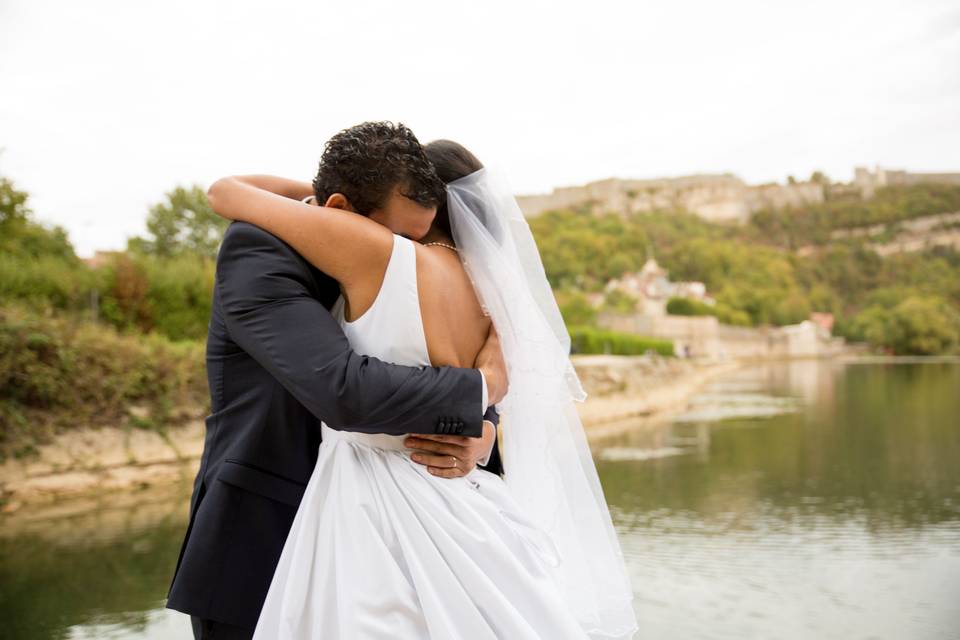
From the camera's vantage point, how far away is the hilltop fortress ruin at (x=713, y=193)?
131000 millimetres

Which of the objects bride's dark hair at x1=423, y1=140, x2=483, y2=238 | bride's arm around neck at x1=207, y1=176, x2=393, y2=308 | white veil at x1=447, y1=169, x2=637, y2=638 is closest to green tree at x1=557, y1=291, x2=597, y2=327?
white veil at x1=447, y1=169, x2=637, y2=638

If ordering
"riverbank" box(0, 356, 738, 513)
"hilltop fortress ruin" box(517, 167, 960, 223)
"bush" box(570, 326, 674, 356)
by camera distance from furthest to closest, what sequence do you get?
"hilltop fortress ruin" box(517, 167, 960, 223), "bush" box(570, 326, 674, 356), "riverbank" box(0, 356, 738, 513)

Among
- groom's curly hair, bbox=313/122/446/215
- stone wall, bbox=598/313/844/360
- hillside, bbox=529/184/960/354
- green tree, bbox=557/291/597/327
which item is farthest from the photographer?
hillside, bbox=529/184/960/354

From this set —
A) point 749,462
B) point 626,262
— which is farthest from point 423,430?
point 626,262

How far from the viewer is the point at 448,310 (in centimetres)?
188

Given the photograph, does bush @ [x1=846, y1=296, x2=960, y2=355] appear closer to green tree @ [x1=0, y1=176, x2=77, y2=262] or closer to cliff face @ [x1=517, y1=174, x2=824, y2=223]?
cliff face @ [x1=517, y1=174, x2=824, y2=223]

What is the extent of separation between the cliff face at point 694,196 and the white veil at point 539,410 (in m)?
128

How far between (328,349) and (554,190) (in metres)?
130

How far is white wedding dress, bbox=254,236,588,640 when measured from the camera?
1.66 meters

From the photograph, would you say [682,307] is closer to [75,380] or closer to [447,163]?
[75,380]

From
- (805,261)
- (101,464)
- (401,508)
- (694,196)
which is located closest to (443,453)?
(401,508)

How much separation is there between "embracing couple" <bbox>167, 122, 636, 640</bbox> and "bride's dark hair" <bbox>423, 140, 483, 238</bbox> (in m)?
0.05

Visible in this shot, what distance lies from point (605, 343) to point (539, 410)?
34446mm

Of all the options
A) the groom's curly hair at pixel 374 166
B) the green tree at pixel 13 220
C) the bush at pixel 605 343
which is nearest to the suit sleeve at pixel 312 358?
the groom's curly hair at pixel 374 166
